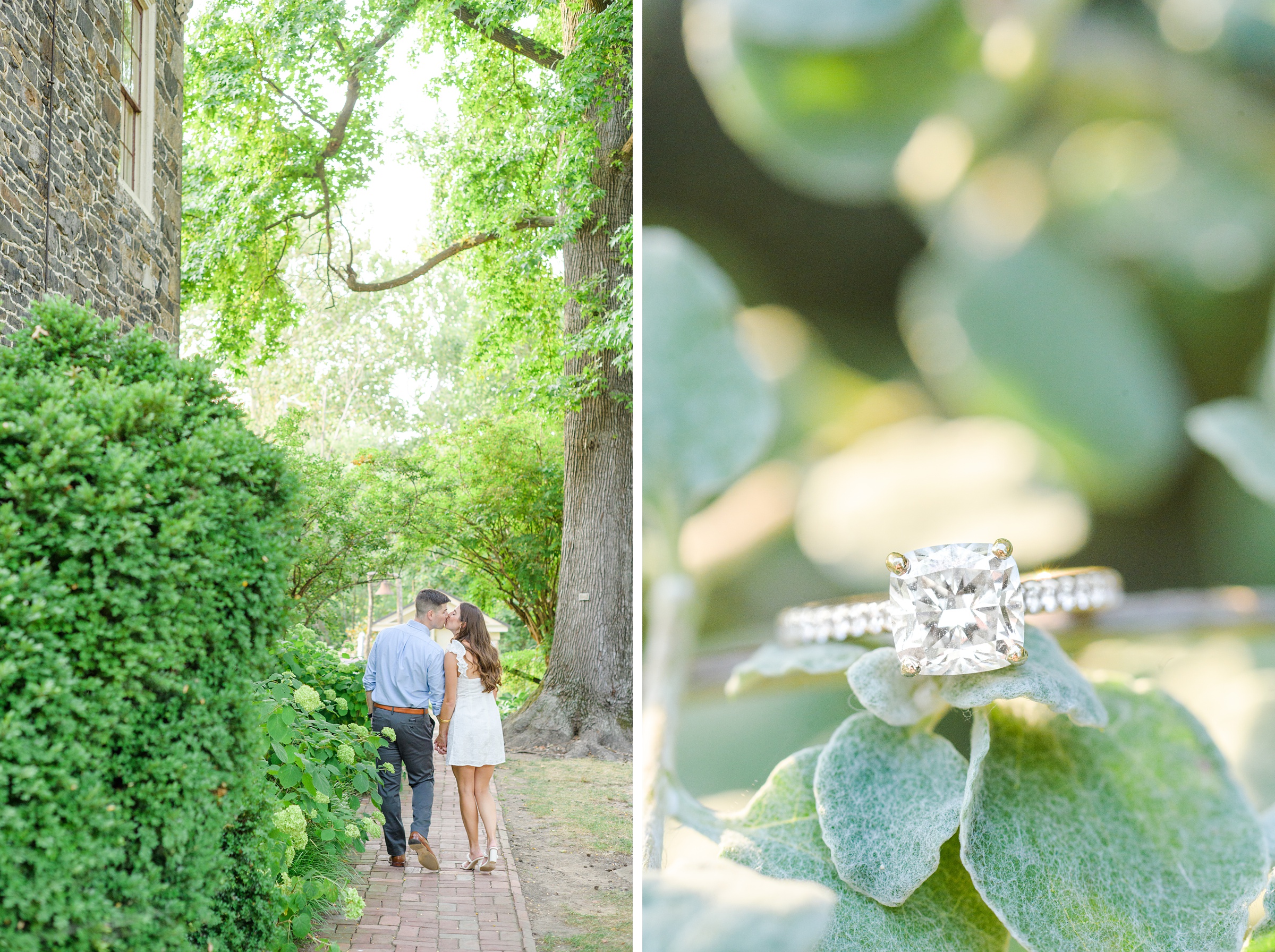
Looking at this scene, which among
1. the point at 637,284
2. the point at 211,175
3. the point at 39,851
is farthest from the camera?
the point at 211,175

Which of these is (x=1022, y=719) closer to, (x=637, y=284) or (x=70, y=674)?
(x=637, y=284)

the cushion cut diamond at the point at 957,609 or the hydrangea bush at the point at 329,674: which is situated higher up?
the cushion cut diamond at the point at 957,609

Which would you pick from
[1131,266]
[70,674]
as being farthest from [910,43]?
[70,674]

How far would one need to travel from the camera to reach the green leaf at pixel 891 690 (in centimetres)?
69

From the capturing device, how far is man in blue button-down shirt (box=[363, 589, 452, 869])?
145 inches

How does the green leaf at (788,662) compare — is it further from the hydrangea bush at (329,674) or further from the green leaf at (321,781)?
the hydrangea bush at (329,674)

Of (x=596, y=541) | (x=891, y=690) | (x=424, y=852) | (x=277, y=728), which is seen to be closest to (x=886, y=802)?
(x=891, y=690)

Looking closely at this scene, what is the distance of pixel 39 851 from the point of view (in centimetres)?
116

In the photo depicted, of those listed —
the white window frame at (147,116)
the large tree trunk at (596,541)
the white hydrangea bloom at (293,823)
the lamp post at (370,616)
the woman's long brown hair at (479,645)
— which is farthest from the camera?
the lamp post at (370,616)

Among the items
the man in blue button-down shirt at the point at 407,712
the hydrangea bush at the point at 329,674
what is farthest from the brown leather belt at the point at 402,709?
the hydrangea bush at the point at 329,674

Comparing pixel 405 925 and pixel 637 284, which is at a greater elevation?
pixel 637 284

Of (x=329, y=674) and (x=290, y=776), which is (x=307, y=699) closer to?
(x=290, y=776)

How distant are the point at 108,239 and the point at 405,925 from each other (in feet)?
14.7

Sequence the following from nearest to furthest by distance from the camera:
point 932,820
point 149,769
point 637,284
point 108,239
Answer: point 932,820 → point 637,284 → point 149,769 → point 108,239
